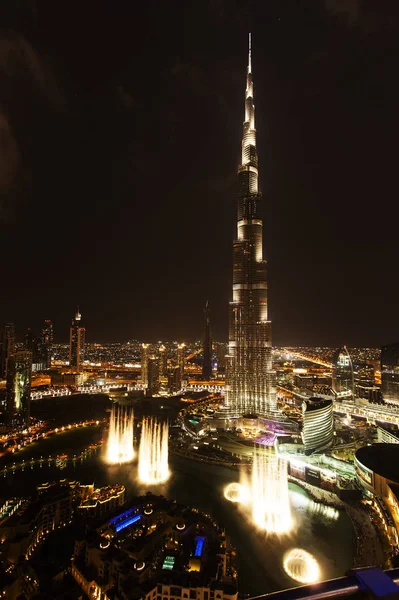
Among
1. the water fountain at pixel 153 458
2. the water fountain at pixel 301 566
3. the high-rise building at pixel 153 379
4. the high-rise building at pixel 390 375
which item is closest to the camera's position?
the water fountain at pixel 301 566

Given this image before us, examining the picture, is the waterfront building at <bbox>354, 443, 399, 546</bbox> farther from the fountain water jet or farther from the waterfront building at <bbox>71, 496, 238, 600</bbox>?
the waterfront building at <bbox>71, 496, 238, 600</bbox>

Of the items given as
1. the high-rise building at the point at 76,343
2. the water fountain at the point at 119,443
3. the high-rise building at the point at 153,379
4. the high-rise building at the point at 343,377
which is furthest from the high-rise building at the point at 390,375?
the high-rise building at the point at 76,343

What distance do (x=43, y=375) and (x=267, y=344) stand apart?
4123 cm

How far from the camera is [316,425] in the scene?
2316 cm

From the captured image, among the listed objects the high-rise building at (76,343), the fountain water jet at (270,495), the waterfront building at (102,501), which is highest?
the high-rise building at (76,343)

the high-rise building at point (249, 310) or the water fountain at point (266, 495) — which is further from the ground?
the high-rise building at point (249, 310)

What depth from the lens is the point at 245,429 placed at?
2920cm

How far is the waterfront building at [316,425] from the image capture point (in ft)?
75.3

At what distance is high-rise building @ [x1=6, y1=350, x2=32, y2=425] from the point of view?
2917 centimetres

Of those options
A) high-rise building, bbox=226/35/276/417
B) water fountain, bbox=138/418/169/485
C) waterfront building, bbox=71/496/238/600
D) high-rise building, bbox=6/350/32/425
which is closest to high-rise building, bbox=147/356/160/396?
high-rise building, bbox=226/35/276/417

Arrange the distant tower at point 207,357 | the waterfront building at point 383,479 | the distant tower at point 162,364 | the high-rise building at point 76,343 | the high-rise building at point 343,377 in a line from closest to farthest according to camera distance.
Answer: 1. the waterfront building at point 383,479
2. the high-rise building at point 343,377
3. the distant tower at point 162,364
4. the distant tower at point 207,357
5. the high-rise building at point 76,343

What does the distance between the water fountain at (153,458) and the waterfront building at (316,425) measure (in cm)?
965

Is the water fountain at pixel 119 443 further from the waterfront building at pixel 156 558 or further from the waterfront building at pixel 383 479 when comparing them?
the waterfront building at pixel 383 479

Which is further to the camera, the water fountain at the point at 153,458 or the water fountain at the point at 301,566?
the water fountain at the point at 153,458
